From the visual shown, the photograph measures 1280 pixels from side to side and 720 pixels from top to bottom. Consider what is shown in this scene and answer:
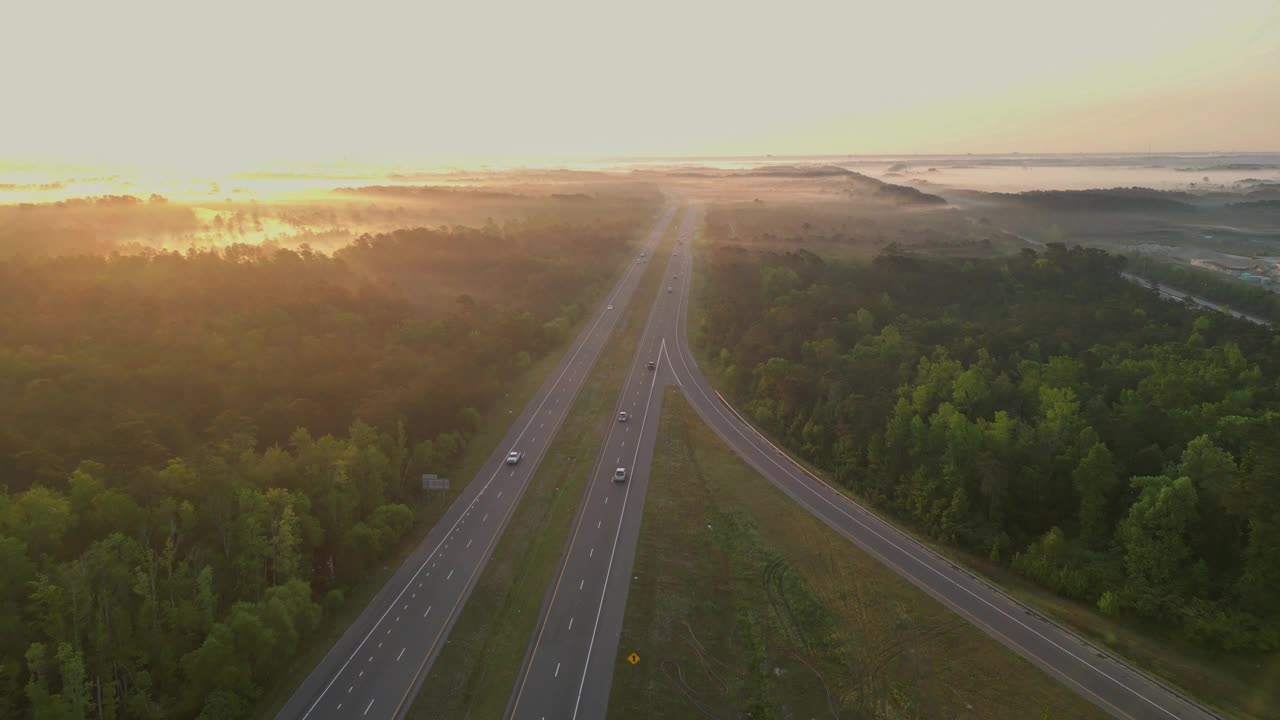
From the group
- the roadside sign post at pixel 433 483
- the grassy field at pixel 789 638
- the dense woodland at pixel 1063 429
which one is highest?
the dense woodland at pixel 1063 429

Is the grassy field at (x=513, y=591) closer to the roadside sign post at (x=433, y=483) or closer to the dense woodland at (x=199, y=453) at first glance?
the roadside sign post at (x=433, y=483)

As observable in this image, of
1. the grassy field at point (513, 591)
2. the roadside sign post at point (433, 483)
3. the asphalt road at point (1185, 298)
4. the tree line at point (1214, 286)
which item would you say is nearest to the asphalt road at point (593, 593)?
the grassy field at point (513, 591)

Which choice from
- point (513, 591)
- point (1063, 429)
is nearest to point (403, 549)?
point (513, 591)

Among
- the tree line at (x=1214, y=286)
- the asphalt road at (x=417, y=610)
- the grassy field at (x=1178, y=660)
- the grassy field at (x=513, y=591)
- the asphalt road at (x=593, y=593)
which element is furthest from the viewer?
the tree line at (x=1214, y=286)

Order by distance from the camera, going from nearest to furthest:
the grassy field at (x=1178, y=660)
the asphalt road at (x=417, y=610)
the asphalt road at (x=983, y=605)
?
the grassy field at (x=1178, y=660) < the asphalt road at (x=417, y=610) < the asphalt road at (x=983, y=605)

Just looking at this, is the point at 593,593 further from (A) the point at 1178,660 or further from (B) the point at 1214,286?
(B) the point at 1214,286

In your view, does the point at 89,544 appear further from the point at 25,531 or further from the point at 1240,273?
the point at 1240,273

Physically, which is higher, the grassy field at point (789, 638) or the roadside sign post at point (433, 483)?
the roadside sign post at point (433, 483)
